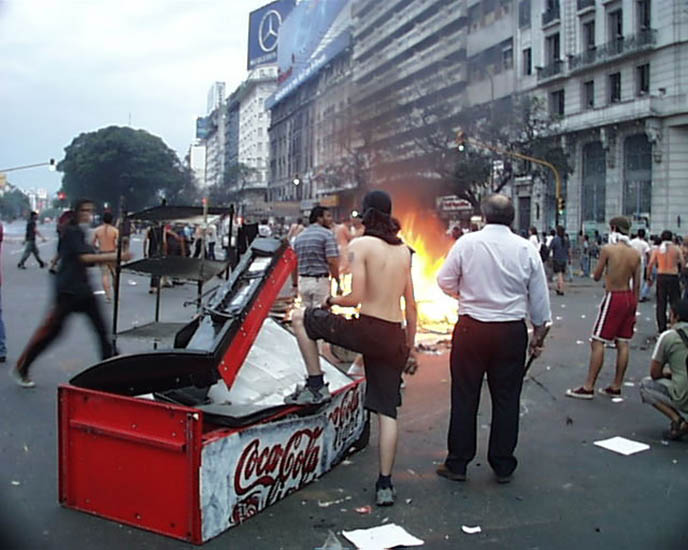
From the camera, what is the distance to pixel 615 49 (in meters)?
31.8

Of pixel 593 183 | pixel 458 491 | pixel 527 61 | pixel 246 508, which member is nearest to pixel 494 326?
pixel 458 491

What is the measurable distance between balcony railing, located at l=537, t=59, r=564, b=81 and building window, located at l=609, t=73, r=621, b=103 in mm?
3634

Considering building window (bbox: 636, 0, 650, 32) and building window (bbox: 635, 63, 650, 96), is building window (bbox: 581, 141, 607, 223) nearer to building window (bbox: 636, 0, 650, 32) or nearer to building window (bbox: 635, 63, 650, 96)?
building window (bbox: 635, 63, 650, 96)

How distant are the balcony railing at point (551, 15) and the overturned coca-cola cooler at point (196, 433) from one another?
26008 millimetres

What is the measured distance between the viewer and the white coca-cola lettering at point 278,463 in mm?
3322

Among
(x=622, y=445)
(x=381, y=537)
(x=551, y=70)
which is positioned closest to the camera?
(x=381, y=537)

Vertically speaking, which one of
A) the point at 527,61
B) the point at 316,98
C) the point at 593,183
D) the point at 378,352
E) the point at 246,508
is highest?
the point at 527,61

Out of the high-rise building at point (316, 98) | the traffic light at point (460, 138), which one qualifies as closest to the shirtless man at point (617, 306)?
the traffic light at point (460, 138)

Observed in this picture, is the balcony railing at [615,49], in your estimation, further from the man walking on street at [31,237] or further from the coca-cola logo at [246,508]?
the coca-cola logo at [246,508]

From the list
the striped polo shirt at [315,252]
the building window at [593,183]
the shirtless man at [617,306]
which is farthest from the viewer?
the building window at [593,183]

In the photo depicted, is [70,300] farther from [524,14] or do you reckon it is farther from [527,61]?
[527,61]

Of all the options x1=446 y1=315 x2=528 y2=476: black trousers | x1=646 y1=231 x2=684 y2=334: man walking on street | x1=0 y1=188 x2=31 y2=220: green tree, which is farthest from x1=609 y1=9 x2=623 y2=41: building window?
x1=0 y1=188 x2=31 y2=220: green tree

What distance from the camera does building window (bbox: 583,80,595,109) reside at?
34156 mm

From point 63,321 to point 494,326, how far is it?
12.6ft
